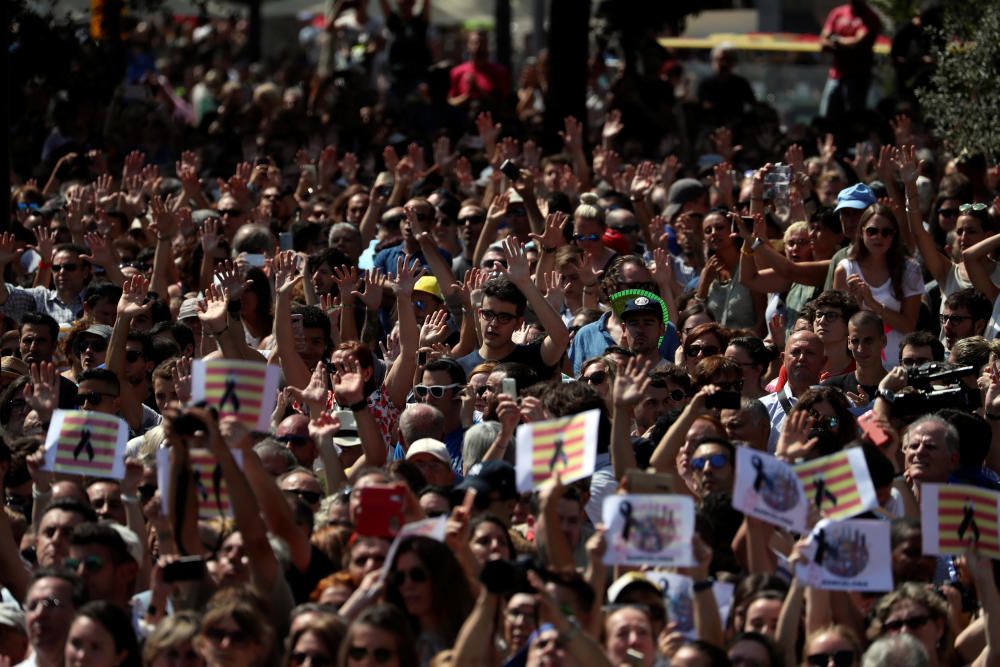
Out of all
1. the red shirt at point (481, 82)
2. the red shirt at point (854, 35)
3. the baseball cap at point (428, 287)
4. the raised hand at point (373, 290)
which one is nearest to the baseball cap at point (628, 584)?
the raised hand at point (373, 290)

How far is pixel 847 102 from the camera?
19.6 metres

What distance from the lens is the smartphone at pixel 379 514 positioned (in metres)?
7.55

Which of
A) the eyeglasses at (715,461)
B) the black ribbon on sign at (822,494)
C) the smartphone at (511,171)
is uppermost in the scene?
the smartphone at (511,171)

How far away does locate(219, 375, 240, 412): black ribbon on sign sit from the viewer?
788cm

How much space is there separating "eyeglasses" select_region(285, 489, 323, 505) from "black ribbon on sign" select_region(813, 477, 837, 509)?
6.60 ft

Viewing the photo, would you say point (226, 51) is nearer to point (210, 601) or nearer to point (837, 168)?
point (837, 168)

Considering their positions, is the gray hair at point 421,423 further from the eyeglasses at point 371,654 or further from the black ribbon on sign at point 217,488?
the eyeglasses at point 371,654

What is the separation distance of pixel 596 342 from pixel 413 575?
424 centimetres

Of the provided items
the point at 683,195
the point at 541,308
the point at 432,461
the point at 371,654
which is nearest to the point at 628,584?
the point at 371,654

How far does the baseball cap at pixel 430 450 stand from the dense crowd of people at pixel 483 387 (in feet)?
0.05

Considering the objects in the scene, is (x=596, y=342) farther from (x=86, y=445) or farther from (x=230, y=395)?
(x=230, y=395)

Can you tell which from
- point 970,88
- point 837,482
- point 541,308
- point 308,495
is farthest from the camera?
point 970,88

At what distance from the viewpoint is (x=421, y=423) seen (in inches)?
375

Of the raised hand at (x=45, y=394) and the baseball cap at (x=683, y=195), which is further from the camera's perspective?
the baseball cap at (x=683, y=195)
